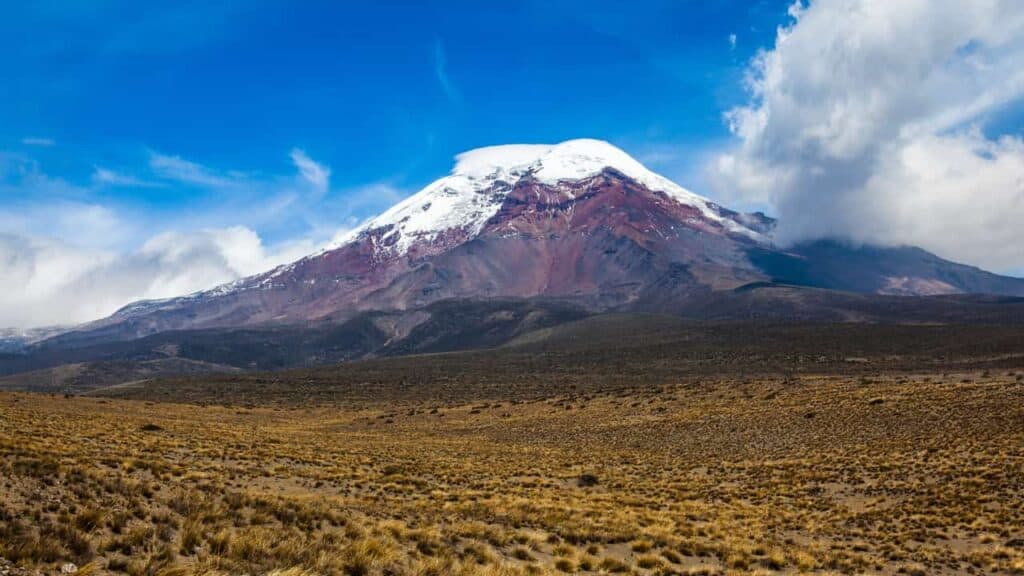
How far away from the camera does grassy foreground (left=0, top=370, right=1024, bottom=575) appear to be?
30.9ft

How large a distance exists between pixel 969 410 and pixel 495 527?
95.1 feet

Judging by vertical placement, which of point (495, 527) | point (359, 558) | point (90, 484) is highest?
point (90, 484)

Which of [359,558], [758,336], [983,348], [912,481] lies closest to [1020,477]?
[912,481]

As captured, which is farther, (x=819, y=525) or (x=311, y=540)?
(x=819, y=525)

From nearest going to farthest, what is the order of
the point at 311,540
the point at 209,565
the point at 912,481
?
1. the point at 209,565
2. the point at 311,540
3. the point at 912,481

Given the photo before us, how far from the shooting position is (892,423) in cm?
3206

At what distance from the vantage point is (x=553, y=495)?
2003 centimetres

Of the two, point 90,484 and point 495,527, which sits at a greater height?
point 90,484

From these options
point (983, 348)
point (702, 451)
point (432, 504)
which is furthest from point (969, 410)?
point (983, 348)

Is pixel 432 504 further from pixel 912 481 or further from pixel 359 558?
pixel 912 481

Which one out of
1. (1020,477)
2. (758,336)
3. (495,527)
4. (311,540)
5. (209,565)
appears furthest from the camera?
(758,336)

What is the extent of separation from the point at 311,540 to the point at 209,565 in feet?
7.31

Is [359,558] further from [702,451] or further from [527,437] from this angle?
[527,437]

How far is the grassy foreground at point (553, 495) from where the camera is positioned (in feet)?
30.9
